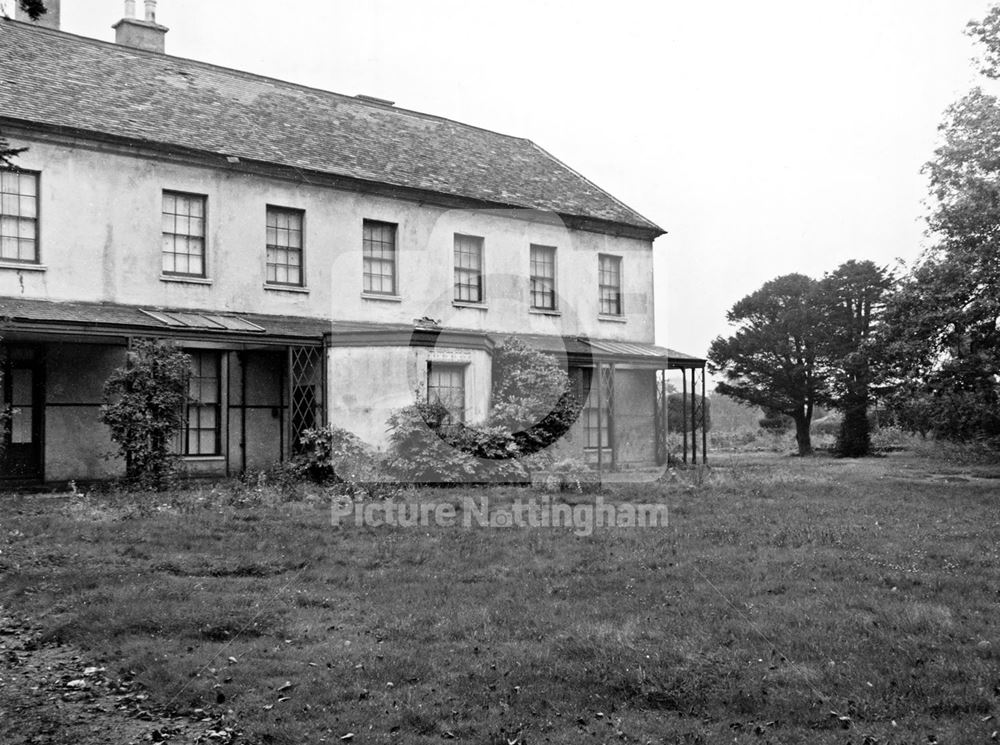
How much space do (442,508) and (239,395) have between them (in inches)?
314

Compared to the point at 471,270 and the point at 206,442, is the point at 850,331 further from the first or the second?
the point at 206,442

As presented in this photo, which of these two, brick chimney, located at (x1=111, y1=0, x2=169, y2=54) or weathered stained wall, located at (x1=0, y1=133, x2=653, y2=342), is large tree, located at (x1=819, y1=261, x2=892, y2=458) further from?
brick chimney, located at (x1=111, y1=0, x2=169, y2=54)

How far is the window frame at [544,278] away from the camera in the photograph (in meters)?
26.5

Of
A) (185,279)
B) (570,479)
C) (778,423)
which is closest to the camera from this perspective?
(570,479)

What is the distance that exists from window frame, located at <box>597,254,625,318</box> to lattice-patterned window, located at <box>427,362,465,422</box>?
27.4 ft

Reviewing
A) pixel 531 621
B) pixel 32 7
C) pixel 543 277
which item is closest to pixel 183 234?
pixel 543 277

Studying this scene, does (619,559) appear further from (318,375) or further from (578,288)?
(578,288)

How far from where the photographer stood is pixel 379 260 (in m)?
23.6

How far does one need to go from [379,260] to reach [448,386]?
15.8 feet

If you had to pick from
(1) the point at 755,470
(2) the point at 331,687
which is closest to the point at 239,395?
(1) the point at 755,470

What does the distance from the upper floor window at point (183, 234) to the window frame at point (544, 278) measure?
9517 mm

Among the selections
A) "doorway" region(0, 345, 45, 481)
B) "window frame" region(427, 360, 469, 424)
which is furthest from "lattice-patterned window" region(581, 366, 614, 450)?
"doorway" region(0, 345, 45, 481)

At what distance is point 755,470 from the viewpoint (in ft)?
80.2

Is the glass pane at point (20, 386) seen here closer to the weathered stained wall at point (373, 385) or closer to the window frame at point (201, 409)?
the window frame at point (201, 409)
